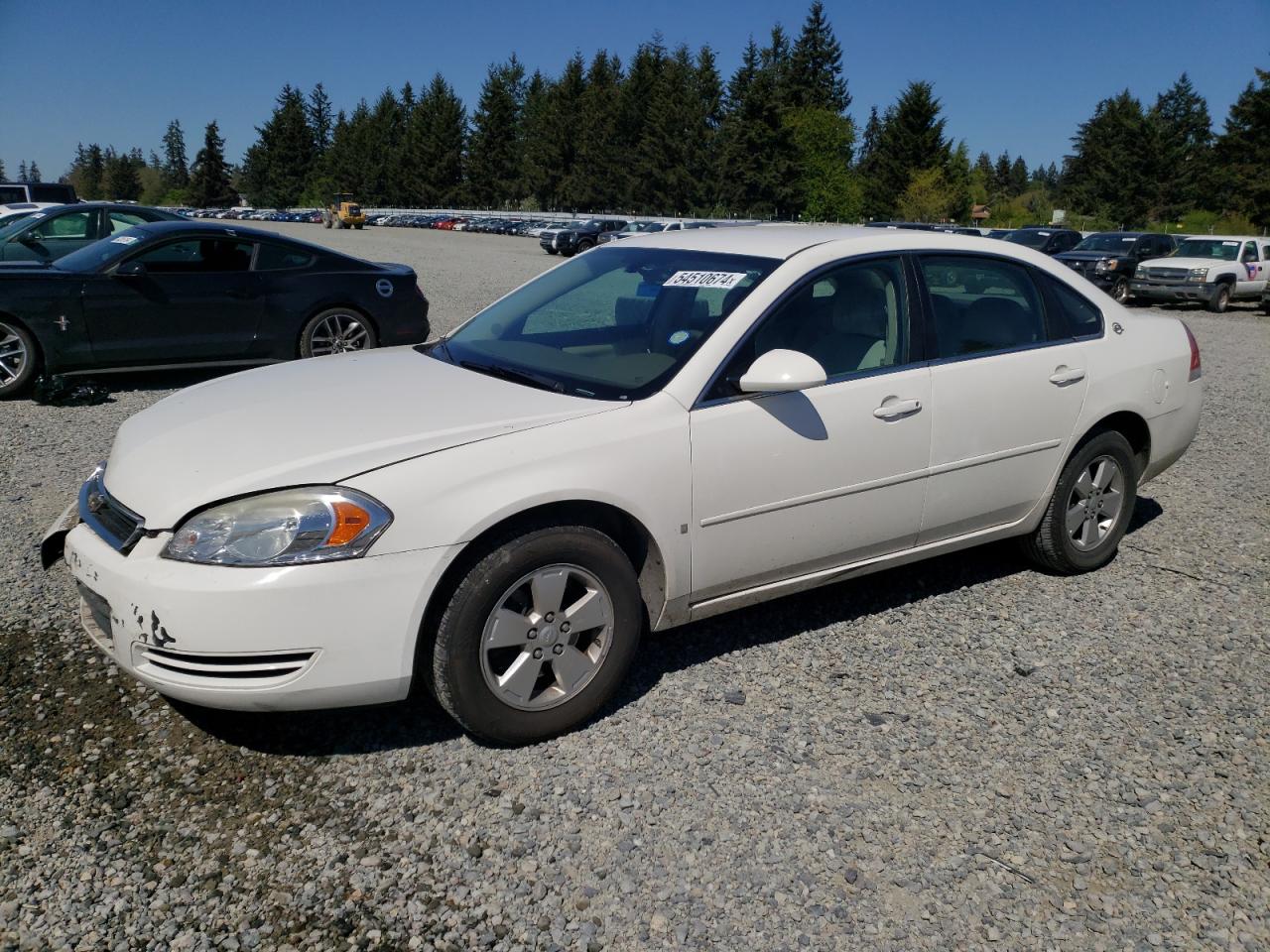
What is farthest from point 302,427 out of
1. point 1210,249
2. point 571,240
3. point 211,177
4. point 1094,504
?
point 211,177

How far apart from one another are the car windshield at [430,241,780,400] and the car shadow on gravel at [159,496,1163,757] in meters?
1.16

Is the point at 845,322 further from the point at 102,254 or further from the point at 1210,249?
the point at 1210,249

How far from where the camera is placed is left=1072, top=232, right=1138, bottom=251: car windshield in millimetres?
23766

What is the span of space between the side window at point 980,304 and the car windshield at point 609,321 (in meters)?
0.85

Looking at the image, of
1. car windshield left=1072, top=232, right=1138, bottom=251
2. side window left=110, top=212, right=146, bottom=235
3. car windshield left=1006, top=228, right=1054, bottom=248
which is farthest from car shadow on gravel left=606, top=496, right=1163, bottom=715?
car windshield left=1006, top=228, right=1054, bottom=248

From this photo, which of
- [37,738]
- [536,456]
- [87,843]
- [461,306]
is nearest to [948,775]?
[536,456]

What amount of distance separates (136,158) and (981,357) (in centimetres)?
21021

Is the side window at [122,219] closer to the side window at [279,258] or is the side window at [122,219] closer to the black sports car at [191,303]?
the black sports car at [191,303]

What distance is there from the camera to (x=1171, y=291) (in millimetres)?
21625

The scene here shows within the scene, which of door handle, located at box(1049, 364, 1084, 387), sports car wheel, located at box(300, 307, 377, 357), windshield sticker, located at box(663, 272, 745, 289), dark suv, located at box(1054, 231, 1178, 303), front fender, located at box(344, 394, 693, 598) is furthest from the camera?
dark suv, located at box(1054, 231, 1178, 303)

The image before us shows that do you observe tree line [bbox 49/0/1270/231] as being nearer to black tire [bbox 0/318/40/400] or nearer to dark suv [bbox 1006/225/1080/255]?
dark suv [bbox 1006/225/1080/255]

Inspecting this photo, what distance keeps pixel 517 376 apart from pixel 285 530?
3.87 ft

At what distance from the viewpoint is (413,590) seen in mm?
2938

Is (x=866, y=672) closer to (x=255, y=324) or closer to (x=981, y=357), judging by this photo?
(x=981, y=357)
